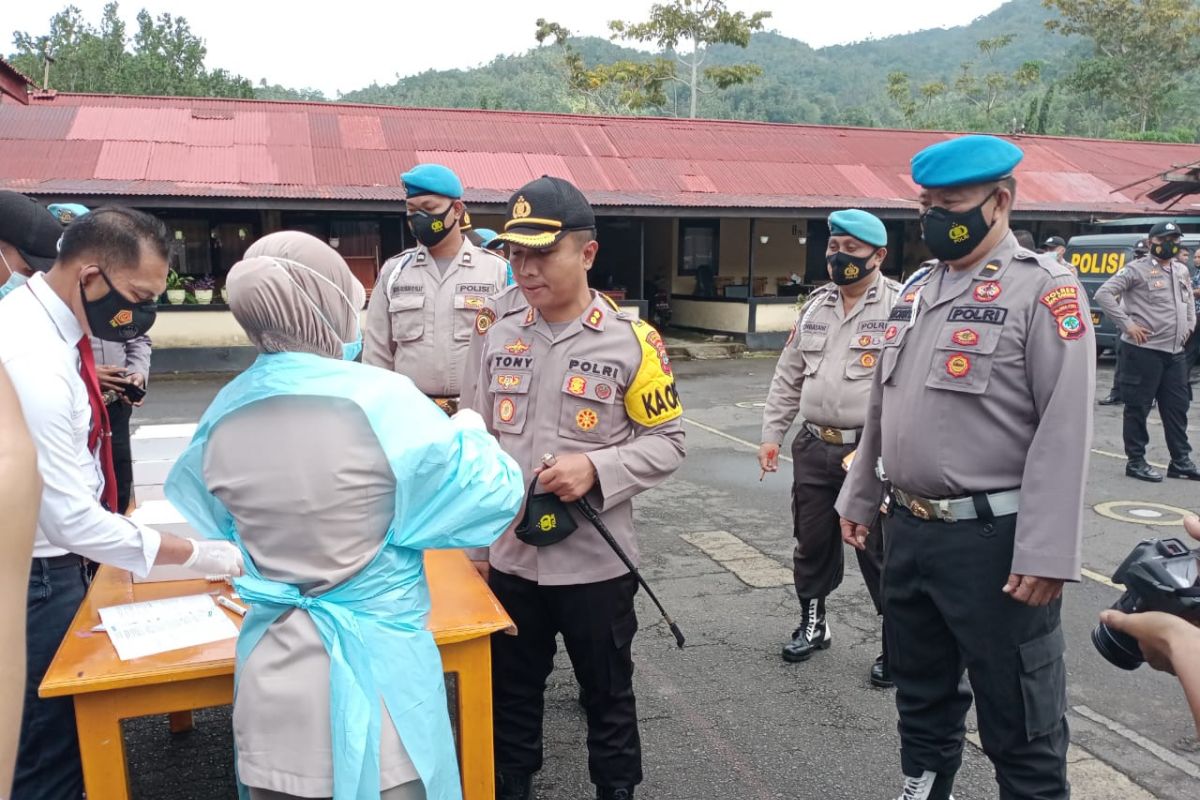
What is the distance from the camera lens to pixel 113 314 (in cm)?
245

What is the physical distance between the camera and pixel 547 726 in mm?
3432

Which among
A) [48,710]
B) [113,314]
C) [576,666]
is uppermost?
[113,314]

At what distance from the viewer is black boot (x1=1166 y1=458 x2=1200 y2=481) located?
705 cm

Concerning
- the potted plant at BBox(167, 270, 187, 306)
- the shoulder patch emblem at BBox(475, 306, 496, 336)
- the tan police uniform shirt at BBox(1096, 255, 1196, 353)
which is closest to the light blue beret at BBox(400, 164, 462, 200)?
the shoulder patch emblem at BBox(475, 306, 496, 336)

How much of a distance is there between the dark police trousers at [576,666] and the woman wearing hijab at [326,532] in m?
0.79

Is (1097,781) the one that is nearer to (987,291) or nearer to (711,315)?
(987,291)

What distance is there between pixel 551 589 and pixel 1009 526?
130 cm

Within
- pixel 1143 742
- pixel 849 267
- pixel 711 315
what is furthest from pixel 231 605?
pixel 711 315

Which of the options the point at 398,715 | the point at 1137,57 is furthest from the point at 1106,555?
the point at 1137,57

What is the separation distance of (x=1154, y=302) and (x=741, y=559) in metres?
4.44

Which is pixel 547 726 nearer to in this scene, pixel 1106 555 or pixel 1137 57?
pixel 1106 555

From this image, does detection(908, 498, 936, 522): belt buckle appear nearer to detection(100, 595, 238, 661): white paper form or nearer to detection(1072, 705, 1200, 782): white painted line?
detection(1072, 705, 1200, 782): white painted line

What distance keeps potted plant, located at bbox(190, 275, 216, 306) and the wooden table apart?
40.7 feet

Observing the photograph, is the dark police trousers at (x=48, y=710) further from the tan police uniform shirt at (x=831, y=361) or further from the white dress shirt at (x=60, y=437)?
the tan police uniform shirt at (x=831, y=361)
